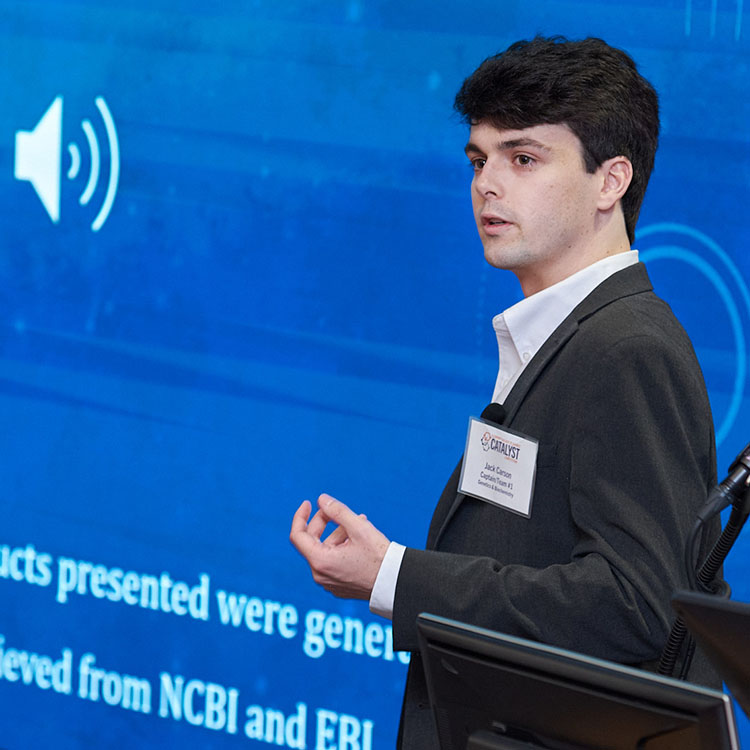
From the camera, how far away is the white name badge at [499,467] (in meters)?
1.37

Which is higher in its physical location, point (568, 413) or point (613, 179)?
point (613, 179)

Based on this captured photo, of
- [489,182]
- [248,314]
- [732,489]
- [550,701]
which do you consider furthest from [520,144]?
[248,314]

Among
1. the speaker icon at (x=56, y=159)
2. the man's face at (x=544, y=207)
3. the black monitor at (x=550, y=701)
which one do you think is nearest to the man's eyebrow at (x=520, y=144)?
the man's face at (x=544, y=207)

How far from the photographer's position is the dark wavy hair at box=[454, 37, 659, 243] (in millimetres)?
1484

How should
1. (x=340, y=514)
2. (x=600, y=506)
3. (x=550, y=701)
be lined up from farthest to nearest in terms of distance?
(x=340, y=514) → (x=600, y=506) → (x=550, y=701)

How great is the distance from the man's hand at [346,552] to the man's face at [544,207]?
1.38 ft

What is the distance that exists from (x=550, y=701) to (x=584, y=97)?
0.86 meters

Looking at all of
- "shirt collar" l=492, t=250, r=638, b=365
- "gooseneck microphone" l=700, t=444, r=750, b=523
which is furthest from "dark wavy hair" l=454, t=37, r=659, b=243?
"gooseneck microphone" l=700, t=444, r=750, b=523

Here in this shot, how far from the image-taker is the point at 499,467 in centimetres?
140

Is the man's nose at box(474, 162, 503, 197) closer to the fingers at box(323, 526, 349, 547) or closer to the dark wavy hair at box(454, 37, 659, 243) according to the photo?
the dark wavy hair at box(454, 37, 659, 243)

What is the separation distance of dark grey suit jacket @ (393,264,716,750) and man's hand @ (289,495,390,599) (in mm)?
47

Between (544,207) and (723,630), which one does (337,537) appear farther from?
(723,630)

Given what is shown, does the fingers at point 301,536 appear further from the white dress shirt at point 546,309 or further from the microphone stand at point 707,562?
the microphone stand at point 707,562

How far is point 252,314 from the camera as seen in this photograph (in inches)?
106
